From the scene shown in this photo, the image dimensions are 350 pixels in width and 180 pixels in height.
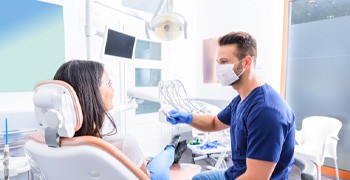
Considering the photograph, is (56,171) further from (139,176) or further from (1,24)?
(1,24)

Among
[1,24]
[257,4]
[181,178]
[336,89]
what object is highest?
[257,4]

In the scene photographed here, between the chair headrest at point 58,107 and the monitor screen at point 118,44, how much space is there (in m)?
0.85

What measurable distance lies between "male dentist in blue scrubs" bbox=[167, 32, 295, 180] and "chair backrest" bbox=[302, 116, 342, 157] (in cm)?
156

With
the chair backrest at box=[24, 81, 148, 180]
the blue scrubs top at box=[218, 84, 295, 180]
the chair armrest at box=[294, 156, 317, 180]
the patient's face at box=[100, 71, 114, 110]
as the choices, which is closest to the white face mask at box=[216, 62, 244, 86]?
the blue scrubs top at box=[218, 84, 295, 180]

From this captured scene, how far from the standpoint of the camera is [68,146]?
683 mm

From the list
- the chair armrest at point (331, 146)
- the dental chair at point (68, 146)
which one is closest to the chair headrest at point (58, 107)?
the dental chair at point (68, 146)

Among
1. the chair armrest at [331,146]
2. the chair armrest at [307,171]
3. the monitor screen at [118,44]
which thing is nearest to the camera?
the chair armrest at [307,171]

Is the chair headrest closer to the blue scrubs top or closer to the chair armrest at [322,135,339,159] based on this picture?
the blue scrubs top

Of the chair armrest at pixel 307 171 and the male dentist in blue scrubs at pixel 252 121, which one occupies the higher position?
the male dentist in blue scrubs at pixel 252 121

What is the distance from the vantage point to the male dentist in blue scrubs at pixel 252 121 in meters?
1.02

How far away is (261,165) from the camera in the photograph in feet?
3.33

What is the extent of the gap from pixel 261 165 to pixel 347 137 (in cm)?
222

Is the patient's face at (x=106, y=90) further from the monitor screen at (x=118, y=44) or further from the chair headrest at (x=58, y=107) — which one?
the monitor screen at (x=118, y=44)

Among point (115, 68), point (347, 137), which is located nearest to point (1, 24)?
point (115, 68)
